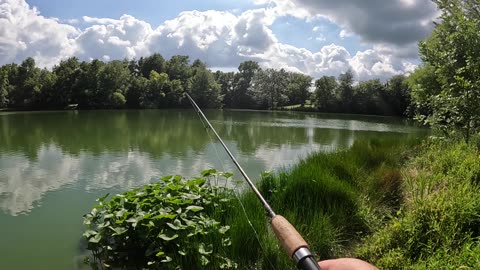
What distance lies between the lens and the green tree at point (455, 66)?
7.28m

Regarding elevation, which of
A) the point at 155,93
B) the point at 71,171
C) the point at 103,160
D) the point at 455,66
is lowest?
the point at 71,171

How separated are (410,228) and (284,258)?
1.41 metres

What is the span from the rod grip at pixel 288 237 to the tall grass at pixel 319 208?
6.79ft

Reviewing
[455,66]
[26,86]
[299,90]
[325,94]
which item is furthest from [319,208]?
[299,90]

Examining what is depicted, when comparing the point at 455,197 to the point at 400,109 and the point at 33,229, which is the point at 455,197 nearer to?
the point at 33,229

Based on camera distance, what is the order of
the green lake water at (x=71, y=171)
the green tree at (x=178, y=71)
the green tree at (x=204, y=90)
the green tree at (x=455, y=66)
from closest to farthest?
the green lake water at (x=71, y=171) → the green tree at (x=455, y=66) → the green tree at (x=204, y=90) → the green tree at (x=178, y=71)

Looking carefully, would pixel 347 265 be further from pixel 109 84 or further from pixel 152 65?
pixel 152 65

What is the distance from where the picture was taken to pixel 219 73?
308ft

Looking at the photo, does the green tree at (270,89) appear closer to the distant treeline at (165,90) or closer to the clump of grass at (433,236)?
the distant treeline at (165,90)

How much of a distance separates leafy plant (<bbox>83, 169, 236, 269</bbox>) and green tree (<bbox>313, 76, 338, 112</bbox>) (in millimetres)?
73740

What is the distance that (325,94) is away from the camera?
256ft

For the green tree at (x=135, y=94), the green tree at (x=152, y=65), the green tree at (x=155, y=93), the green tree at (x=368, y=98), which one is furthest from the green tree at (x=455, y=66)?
the green tree at (x=152, y=65)

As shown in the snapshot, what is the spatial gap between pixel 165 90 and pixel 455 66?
68.9 meters

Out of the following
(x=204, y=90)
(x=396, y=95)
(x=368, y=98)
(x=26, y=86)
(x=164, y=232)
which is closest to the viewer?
(x=164, y=232)
